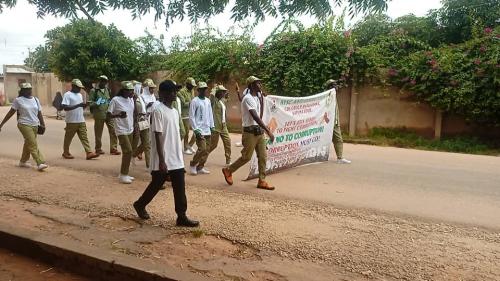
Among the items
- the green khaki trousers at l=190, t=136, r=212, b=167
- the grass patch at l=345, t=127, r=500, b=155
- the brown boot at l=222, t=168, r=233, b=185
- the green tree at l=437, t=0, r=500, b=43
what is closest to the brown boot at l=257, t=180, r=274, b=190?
the brown boot at l=222, t=168, r=233, b=185

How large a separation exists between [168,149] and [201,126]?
9.31ft

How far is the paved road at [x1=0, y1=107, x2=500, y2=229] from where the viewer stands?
227 inches

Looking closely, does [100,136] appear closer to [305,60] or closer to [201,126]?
[201,126]

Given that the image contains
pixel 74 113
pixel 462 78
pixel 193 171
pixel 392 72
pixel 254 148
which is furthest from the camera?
pixel 392 72

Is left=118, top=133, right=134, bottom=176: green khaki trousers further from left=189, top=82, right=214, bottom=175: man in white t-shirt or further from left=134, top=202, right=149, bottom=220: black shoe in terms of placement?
left=134, top=202, right=149, bottom=220: black shoe

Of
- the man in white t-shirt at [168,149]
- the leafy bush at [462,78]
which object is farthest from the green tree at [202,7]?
the leafy bush at [462,78]

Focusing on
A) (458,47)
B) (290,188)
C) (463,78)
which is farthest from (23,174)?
(458,47)

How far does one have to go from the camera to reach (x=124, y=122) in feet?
23.1

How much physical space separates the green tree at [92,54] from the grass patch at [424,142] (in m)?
11.1

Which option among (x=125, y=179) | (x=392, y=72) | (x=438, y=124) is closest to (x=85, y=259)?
(x=125, y=179)

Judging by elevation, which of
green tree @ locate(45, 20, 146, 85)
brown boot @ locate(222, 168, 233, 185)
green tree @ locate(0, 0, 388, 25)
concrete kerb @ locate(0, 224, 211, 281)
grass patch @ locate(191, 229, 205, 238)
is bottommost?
concrete kerb @ locate(0, 224, 211, 281)

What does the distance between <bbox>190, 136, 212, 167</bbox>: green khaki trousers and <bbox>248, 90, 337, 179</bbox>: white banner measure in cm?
93

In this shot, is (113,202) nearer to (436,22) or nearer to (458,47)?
(458,47)

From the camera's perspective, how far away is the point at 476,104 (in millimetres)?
12055
